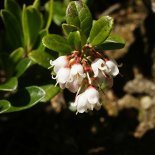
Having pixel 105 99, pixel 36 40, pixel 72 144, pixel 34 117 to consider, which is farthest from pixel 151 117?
pixel 36 40

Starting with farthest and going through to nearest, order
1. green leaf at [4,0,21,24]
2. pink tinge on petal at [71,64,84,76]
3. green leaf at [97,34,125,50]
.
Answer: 1. green leaf at [4,0,21,24]
2. green leaf at [97,34,125,50]
3. pink tinge on petal at [71,64,84,76]

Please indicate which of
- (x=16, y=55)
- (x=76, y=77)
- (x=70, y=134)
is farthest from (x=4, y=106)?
(x=70, y=134)

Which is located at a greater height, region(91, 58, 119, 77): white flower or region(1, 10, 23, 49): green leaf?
region(91, 58, 119, 77): white flower

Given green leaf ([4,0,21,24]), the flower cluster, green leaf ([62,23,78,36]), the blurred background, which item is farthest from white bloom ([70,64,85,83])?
the blurred background

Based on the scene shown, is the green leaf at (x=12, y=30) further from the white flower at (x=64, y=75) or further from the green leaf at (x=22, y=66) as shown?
the white flower at (x=64, y=75)

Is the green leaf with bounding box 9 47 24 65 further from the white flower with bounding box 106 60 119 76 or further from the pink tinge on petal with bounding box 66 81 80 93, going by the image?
the white flower with bounding box 106 60 119 76

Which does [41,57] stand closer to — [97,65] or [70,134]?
[97,65]

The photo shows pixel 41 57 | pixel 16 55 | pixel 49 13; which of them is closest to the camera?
pixel 41 57
